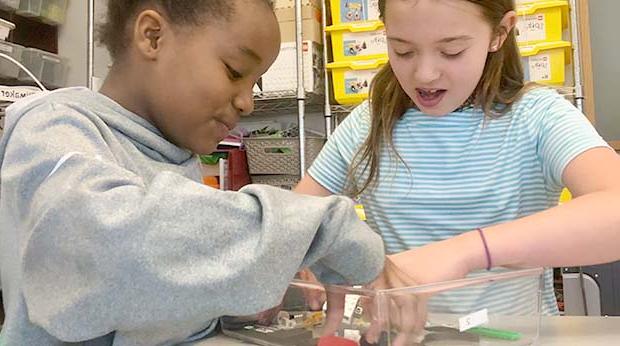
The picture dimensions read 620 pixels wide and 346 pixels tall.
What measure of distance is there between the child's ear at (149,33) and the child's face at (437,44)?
281mm

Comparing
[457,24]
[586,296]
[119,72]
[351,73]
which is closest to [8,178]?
[119,72]

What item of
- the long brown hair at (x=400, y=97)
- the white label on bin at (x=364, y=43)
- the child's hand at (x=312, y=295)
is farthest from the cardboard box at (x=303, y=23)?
the child's hand at (x=312, y=295)

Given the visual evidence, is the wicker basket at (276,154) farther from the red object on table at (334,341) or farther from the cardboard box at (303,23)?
the red object on table at (334,341)

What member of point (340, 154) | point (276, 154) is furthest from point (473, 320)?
point (276, 154)

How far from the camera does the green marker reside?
501mm

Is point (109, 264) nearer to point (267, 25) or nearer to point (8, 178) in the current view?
point (8, 178)

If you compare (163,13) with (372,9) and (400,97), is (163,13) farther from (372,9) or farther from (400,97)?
(372,9)

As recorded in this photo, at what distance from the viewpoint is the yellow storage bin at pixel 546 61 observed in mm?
2029

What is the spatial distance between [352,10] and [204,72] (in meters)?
1.71

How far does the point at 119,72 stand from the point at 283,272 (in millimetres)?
344

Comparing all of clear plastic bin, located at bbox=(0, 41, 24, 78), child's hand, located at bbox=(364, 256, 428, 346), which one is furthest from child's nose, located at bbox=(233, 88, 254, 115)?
clear plastic bin, located at bbox=(0, 41, 24, 78)

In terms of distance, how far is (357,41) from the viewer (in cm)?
224

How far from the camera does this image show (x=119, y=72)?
0.66 metres

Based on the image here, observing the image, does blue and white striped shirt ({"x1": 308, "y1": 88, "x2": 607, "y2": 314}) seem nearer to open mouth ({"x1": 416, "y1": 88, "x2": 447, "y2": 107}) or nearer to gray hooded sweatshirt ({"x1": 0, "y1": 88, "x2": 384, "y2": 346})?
open mouth ({"x1": 416, "y1": 88, "x2": 447, "y2": 107})
